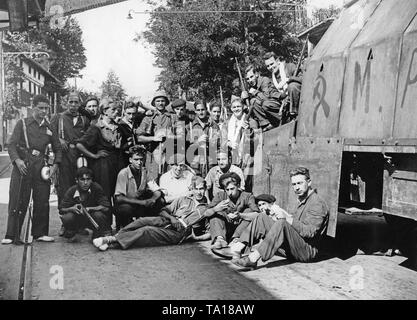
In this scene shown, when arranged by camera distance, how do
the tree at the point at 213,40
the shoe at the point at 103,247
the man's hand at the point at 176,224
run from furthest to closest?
the tree at the point at 213,40 < the man's hand at the point at 176,224 < the shoe at the point at 103,247

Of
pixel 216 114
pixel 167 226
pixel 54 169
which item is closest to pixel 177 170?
pixel 167 226

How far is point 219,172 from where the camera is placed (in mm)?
6699

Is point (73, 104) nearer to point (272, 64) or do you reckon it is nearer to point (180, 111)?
point (180, 111)

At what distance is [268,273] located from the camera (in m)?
4.68

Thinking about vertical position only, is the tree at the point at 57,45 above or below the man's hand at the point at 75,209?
above

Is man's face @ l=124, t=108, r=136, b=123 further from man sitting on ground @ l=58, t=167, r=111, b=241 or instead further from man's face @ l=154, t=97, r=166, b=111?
man sitting on ground @ l=58, t=167, r=111, b=241

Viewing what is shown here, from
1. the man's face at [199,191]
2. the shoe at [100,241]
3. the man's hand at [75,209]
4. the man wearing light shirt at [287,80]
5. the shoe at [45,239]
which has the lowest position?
the shoe at [45,239]

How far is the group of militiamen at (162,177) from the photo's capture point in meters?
5.14

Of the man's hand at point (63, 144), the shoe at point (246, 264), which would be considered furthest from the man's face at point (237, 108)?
the shoe at point (246, 264)

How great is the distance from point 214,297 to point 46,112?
3246 mm

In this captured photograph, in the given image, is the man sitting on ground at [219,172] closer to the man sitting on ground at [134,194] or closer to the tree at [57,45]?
the man sitting on ground at [134,194]

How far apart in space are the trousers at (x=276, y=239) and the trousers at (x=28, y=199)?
244cm

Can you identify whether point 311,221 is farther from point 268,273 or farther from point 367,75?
point 367,75
